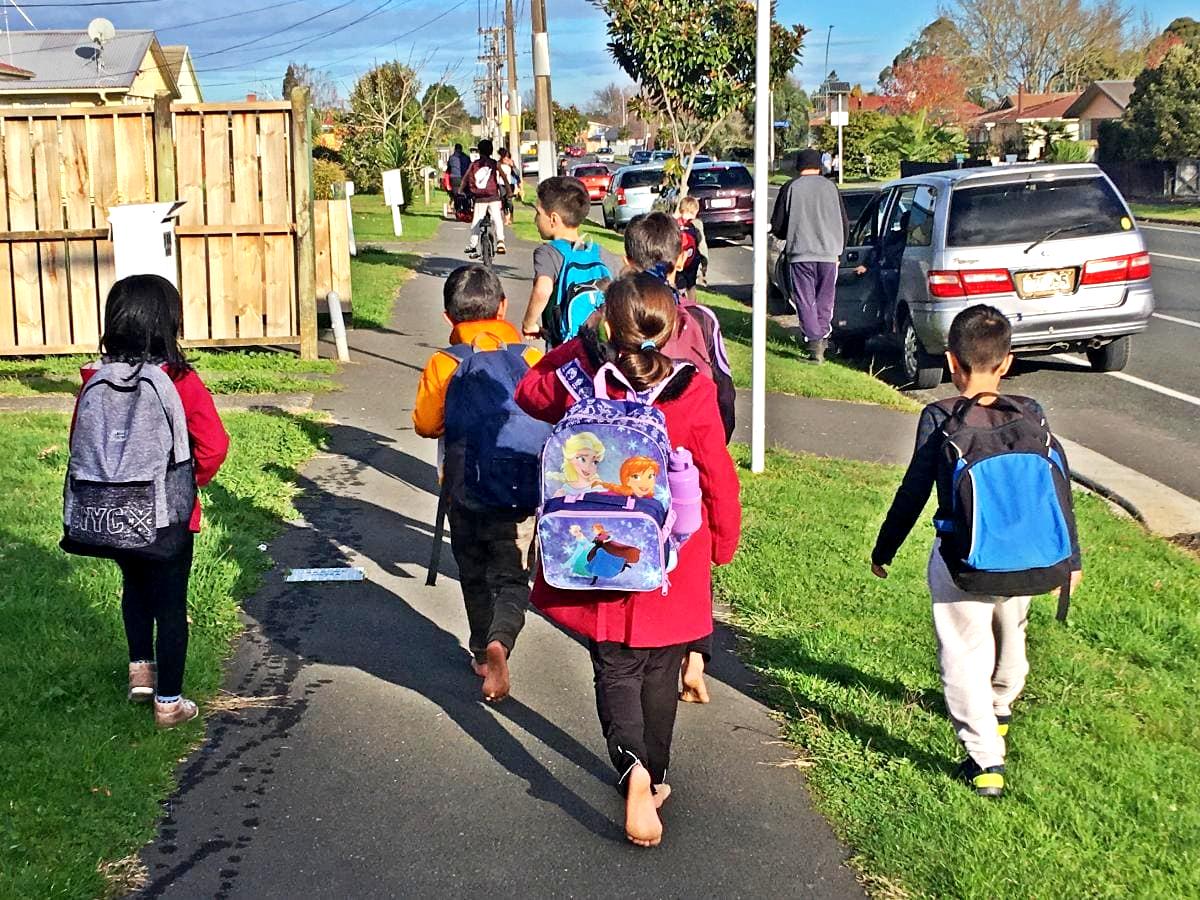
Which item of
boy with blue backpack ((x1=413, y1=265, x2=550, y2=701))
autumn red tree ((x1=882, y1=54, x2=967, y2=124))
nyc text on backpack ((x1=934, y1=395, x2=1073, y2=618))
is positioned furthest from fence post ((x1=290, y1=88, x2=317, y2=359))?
autumn red tree ((x1=882, y1=54, x2=967, y2=124))

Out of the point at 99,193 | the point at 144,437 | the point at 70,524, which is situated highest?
the point at 99,193

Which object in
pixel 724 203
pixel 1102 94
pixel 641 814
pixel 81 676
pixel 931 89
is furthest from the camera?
pixel 931 89

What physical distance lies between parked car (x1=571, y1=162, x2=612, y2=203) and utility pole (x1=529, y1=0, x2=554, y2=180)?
76.5ft

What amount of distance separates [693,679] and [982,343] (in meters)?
1.65

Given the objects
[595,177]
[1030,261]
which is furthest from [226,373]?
[595,177]

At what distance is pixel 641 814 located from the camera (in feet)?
12.8

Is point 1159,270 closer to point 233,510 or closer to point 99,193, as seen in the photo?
point 99,193

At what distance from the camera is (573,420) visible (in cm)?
370

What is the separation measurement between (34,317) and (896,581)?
28.5 ft

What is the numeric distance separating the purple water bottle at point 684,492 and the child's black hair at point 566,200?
101 inches

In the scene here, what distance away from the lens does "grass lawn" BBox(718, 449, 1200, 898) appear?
12.3 feet

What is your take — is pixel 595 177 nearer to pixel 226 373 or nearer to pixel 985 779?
pixel 226 373

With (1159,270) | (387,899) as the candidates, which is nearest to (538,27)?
(1159,270)

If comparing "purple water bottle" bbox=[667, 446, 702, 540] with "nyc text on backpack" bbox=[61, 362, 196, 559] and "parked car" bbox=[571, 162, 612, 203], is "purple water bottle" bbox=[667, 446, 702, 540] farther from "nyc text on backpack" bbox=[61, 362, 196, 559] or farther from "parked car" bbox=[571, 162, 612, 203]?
"parked car" bbox=[571, 162, 612, 203]
